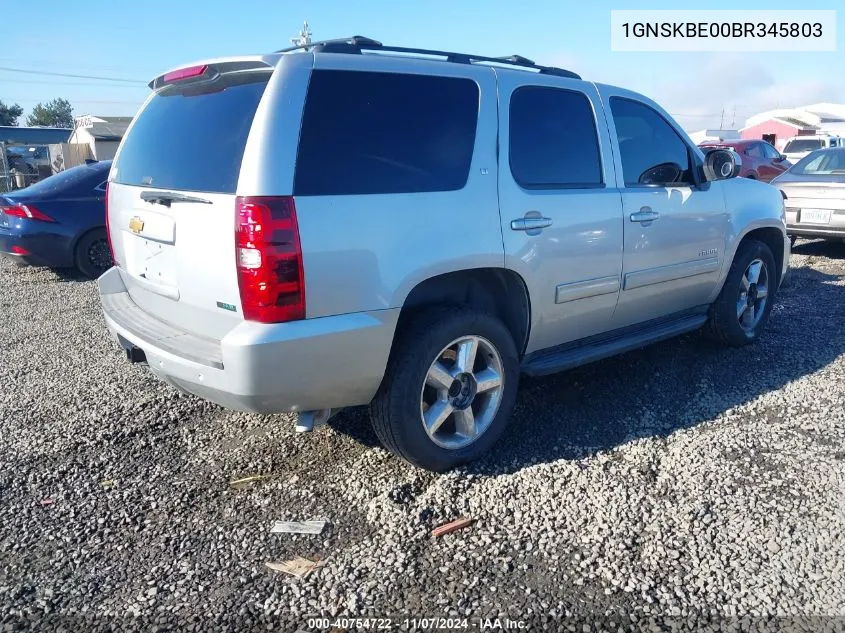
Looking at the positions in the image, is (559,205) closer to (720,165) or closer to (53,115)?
(720,165)

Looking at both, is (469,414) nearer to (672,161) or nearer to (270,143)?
(270,143)

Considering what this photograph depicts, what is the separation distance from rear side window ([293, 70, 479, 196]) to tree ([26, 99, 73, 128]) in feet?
296

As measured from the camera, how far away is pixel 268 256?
2695mm

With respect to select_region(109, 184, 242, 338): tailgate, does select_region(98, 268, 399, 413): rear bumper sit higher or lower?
lower

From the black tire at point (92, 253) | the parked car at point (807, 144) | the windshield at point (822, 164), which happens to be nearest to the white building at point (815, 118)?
the parked car at point (807, 144)

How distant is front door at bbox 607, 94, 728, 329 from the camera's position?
13.8 feet

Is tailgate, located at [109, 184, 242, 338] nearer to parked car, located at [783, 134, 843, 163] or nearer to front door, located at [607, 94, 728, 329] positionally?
front door, located at [607, 94, 728, 329]

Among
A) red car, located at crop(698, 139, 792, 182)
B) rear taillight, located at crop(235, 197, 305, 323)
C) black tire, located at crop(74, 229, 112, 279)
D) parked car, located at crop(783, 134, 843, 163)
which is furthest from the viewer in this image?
parked car, located at crop(783, 134, 843, 163)

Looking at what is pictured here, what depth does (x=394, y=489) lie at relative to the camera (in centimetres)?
327

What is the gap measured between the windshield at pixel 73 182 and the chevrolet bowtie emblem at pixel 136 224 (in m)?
5.86

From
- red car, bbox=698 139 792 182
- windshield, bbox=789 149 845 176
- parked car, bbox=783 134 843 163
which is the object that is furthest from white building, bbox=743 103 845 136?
windshield, bbox=789 149 845 176

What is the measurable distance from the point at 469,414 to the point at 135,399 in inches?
90.3

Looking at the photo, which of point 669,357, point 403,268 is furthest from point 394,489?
point 669,357

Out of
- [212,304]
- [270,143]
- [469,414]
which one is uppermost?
[270,143]
